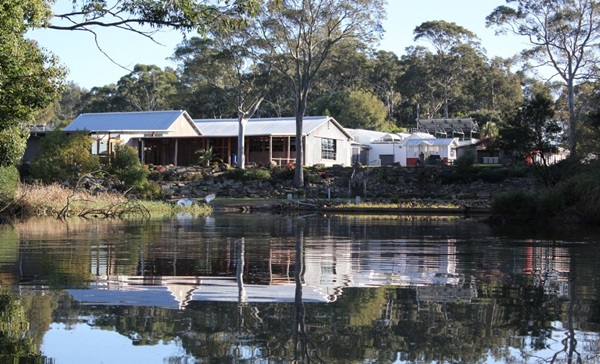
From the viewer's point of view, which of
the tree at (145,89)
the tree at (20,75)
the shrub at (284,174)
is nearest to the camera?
the tree at (20,75)

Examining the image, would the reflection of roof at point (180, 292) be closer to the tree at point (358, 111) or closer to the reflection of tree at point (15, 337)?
the reflection of tree at point (15, 337)

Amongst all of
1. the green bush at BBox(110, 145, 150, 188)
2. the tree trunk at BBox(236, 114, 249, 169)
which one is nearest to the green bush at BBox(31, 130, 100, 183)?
the green bush at BBox(110, 145, 150, 188)

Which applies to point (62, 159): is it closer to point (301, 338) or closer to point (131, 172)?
point (131, 172)

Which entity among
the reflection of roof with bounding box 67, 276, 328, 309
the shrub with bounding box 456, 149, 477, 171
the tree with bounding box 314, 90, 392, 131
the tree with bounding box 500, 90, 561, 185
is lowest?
the reflection of roof with bounding box 67, 276, 328, 309

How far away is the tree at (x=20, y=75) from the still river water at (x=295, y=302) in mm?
2922

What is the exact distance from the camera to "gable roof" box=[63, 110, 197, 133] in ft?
220

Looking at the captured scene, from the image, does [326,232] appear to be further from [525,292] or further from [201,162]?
[201,162]

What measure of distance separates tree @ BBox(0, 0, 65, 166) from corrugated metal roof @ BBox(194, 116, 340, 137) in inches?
1834

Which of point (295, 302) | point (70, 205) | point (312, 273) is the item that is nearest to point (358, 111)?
point (70, 205)

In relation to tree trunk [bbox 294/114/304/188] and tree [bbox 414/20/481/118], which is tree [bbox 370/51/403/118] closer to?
tree [bbox 414/20/481/118]

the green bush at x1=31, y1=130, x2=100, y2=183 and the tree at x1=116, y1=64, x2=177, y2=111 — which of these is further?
the tree at x1=116, y1=64, x2=177, y2=111

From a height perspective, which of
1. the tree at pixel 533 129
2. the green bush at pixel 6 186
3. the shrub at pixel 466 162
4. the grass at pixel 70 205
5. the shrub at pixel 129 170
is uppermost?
the tree at pixel 533 129

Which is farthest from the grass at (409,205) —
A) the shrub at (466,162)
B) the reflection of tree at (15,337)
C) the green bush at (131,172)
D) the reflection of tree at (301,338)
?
the reflection of tree at (15,337)

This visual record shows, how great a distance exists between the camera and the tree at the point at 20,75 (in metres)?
16.5
